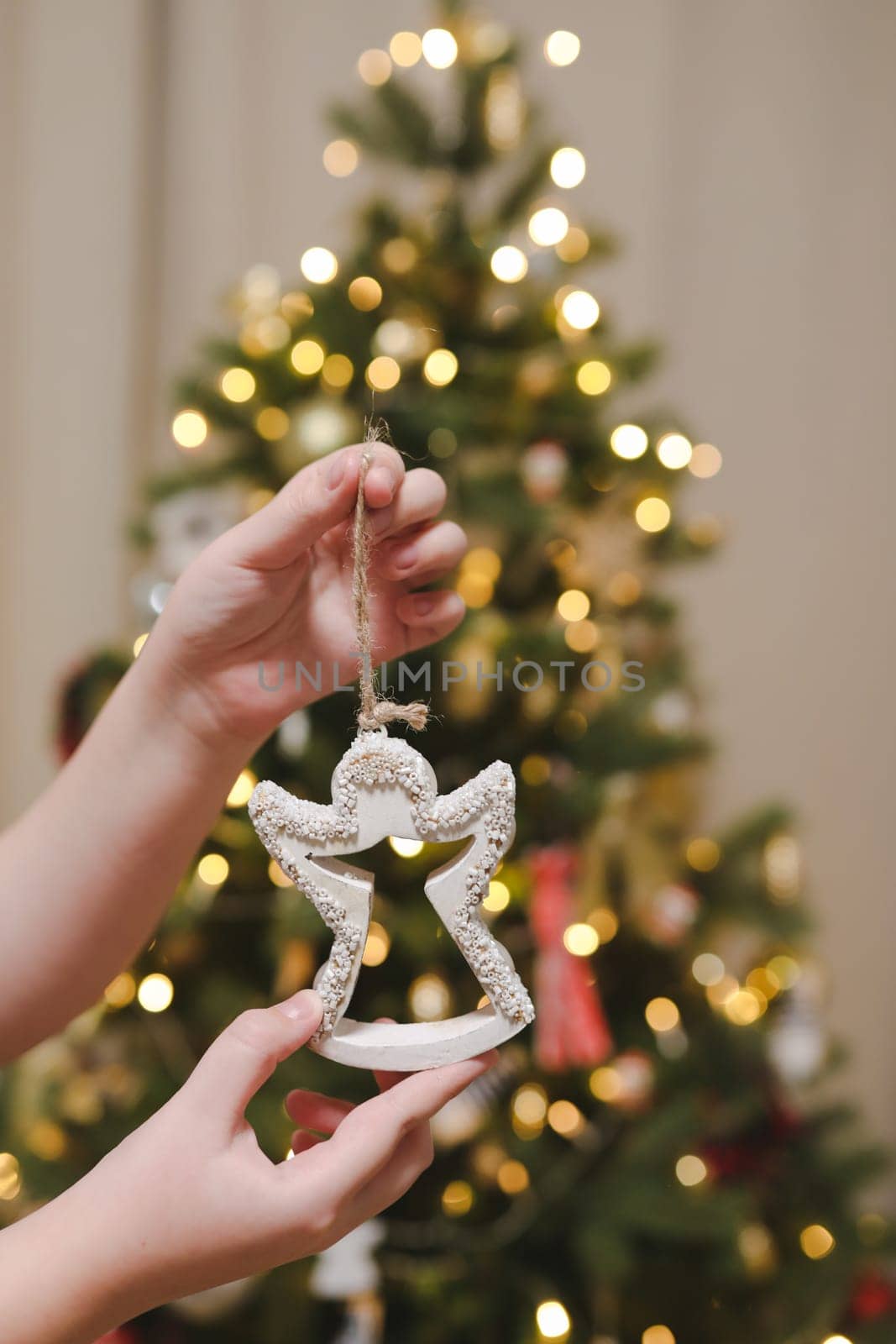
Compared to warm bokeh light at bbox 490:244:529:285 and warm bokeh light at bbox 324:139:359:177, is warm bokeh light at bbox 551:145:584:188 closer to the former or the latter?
warm bokeh light at bbox 490:244:529:285

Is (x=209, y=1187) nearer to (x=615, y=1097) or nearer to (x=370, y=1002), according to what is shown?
(x=370, y=1002)

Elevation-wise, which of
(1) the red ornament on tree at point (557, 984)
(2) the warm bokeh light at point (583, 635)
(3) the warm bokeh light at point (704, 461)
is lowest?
(1) the red ornament on tree at point (557, 984)

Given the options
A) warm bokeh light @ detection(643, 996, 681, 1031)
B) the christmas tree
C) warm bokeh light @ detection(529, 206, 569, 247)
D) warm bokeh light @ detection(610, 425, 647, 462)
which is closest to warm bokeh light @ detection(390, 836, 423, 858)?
the christmas tree

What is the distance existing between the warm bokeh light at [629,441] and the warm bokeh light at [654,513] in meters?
0.07

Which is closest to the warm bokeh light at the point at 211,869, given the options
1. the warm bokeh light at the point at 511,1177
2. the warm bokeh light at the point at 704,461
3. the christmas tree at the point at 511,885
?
the christmas tree at the point at 511,885

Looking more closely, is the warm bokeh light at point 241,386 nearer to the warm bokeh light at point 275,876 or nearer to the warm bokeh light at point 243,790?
the warm bokeh light at point 243,790

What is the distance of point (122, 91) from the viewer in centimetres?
172

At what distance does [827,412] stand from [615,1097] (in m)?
1.28

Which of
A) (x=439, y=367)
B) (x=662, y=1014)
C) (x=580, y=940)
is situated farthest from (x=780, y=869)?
(x=439, y=367)

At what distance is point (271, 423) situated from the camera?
4.00 feet

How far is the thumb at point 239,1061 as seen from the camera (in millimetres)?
550

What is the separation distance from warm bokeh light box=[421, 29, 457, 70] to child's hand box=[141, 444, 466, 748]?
2.85ft

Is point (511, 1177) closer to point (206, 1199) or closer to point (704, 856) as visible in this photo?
point (704, 856)

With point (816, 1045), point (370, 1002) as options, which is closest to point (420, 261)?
point (370, 1002)
